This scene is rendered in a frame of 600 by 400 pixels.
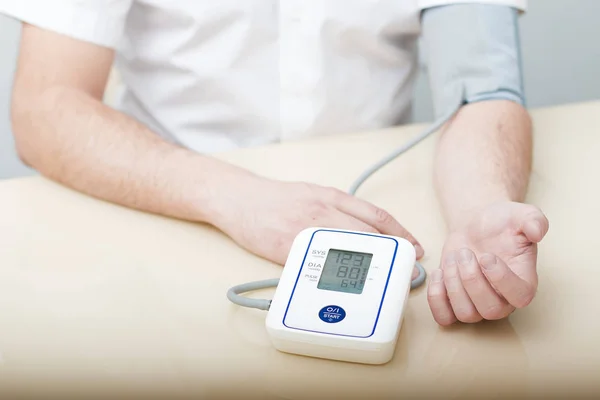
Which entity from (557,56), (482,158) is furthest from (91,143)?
(557,56)

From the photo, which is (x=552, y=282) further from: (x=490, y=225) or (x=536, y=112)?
(x=536, y=112)

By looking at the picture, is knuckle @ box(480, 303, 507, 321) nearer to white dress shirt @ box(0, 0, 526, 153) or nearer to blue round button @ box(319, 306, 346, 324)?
blue round button @ box(319, 306, 346, 324)

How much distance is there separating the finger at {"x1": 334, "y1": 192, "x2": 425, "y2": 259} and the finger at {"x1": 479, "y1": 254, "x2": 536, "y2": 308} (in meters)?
0.14

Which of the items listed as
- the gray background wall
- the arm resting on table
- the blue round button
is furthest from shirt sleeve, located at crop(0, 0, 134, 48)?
the gray background wall

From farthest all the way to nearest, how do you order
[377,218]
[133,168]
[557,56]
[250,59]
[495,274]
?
[557,56]
[250,59]
[133,168]
[377,218]
[495,274]

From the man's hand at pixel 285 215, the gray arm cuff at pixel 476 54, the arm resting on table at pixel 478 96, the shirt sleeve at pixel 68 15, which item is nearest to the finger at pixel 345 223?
the man's hand at pixel 285 215

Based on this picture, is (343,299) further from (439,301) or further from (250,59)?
(250,59)

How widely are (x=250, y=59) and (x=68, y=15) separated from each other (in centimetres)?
23

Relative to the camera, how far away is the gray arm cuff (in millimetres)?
882

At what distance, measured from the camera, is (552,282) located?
62cm

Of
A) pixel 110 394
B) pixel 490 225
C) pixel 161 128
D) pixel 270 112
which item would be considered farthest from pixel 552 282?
pixel 161 128

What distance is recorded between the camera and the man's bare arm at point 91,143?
2.54 ft

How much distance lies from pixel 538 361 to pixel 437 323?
0.08 metres

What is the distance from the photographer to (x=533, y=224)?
55 centimetres
